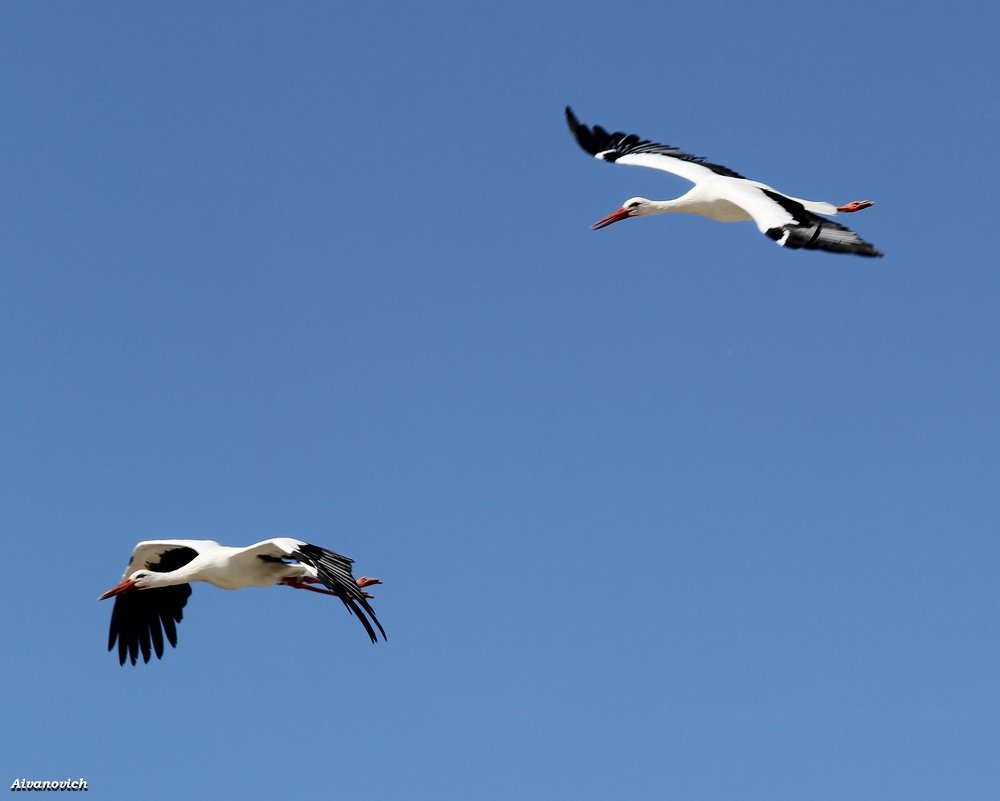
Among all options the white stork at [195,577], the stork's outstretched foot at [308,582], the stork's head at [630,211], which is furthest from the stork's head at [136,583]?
the stork's head at [630,211]

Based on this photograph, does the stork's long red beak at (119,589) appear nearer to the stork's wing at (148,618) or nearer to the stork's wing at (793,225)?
the stork's wing at (148,618)

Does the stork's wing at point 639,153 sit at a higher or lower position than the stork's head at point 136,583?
higher

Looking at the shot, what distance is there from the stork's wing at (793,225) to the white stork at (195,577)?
266 inches

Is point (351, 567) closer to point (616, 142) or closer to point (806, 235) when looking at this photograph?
point (806, 235)

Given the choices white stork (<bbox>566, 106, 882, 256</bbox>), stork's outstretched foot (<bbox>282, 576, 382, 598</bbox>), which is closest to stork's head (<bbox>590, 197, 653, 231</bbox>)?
white stork (<bbox>566, 106, 882, 256</bbox>)

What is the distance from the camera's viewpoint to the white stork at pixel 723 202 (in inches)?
766

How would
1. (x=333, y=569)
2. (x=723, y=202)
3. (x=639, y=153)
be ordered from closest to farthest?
1. (x=333, y=569)
2. (x=723, y=202)
3. (x=639, y=153)

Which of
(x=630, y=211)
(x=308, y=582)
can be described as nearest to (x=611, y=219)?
(x=630, y=211)

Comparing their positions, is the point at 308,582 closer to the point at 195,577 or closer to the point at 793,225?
the point at 195,577

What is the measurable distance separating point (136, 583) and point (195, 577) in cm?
171

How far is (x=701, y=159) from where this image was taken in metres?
26.7

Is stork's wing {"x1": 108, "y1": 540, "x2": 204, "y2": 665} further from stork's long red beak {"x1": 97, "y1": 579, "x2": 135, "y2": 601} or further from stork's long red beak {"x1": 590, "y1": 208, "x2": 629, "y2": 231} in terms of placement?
stork's long red beak {"x1": 590, "y1": 208, "x2": 629, "y2": 231}

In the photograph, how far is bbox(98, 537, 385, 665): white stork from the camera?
66.3 ft

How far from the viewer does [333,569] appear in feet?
66.3
